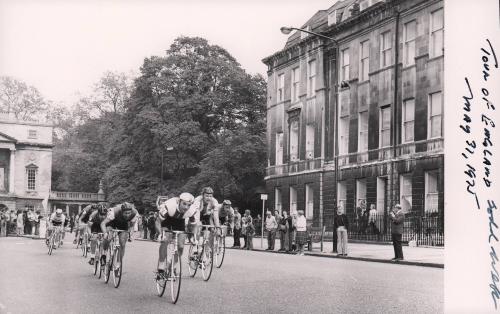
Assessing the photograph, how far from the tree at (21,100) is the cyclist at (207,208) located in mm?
3801

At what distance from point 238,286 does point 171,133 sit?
12.3 meters

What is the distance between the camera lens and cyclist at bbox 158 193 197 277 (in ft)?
45.8

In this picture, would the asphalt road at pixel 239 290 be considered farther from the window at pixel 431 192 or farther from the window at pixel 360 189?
the window at pixel 360 189

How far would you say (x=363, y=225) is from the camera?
35.5m

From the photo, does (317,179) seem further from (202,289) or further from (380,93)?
(202,289)

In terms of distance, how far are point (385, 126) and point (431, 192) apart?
17.6 ft

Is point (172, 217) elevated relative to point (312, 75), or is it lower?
lower

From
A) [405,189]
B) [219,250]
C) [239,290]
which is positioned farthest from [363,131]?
[239,290]

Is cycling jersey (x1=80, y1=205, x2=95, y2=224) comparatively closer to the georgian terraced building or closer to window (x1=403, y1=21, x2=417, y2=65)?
the georgian terraced building

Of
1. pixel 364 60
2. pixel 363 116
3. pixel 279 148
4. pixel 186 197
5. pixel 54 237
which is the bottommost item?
pixel 54 237

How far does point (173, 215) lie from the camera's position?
14.1 metres

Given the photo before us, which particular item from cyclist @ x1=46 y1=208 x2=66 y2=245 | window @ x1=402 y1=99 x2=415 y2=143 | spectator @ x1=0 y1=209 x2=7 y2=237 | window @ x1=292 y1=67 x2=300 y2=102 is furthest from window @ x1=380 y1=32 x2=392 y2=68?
spectator @ x1=0 y1=209 x2=7 y2=237

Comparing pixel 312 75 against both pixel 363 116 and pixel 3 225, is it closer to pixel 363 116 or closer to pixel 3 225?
pixel 363 116

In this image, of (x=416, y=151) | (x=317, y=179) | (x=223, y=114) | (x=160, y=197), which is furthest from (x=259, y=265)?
(x=317, y=179)
